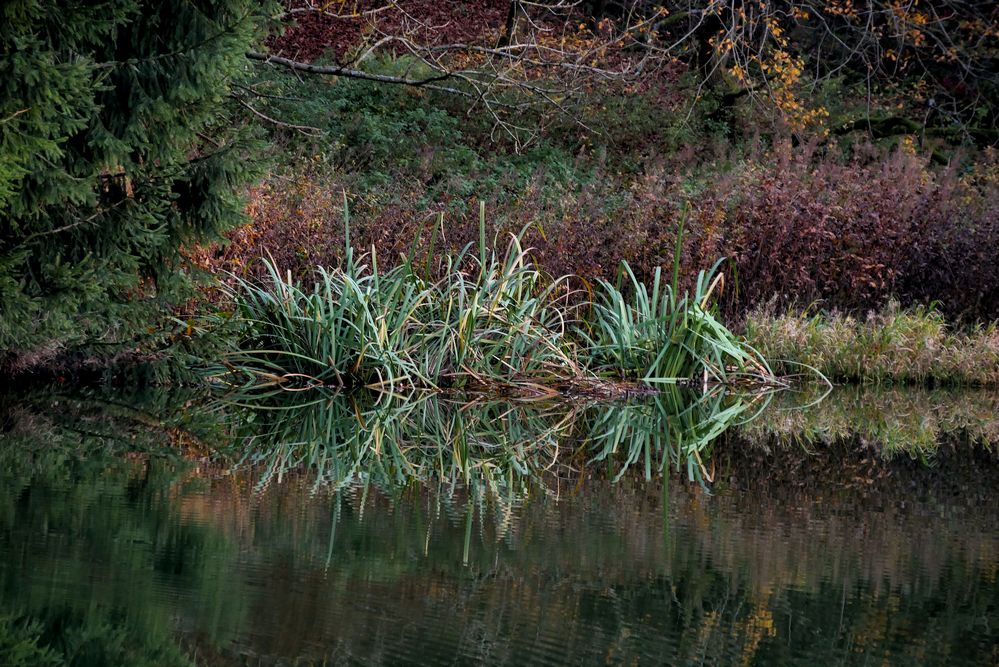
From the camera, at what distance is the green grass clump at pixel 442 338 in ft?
28.7

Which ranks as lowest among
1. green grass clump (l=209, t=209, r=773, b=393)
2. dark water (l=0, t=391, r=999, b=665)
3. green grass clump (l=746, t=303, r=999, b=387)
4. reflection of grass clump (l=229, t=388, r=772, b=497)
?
dark water (l=0, t=391, r=999, b=665)

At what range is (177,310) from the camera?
31.4 feet

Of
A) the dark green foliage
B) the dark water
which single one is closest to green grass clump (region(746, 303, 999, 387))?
the dark water

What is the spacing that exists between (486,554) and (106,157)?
462 cm

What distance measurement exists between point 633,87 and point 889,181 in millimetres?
6669

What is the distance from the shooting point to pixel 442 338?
8836 millimetres

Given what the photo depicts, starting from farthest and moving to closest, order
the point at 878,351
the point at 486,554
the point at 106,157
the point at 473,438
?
the point at 878,351, the point at 106,157, the point at 473,438, the point at 486,554

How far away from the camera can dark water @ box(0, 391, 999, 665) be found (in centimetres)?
276

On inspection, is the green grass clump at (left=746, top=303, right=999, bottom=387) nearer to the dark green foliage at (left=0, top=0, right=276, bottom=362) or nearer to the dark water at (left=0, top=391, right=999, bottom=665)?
the dark water at (left=0, top=391, right=999, bottom=665)

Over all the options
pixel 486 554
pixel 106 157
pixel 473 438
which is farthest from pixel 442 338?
pixel 486 554

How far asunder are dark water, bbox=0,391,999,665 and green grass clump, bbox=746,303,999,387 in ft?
15.3

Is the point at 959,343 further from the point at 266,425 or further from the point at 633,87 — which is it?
the point at 633,87

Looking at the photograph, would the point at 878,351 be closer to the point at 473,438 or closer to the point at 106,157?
the point at 473,438

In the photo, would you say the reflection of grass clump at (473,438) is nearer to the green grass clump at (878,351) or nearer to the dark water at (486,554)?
the dark water at (486,554)
